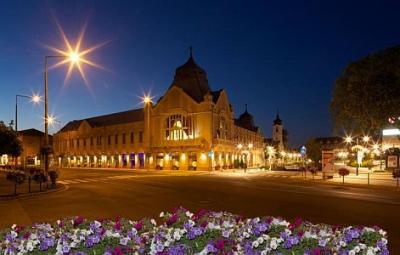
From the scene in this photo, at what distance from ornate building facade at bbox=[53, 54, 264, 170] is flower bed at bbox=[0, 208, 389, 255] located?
5368 cm

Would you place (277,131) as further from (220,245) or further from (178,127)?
(220,245)

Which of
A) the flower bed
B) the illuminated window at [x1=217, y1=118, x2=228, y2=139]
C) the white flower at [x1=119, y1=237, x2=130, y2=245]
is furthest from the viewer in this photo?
the illuminated window at [x1=217, y1=118, x2=228, y2=139]

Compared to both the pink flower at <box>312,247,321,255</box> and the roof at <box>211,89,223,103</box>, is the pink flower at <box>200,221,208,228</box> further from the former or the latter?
the roof at <box>211,89,223,103</box>

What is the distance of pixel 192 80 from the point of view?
221 ft

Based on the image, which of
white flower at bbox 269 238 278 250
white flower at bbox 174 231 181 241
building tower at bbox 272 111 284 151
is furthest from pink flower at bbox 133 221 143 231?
building tower at bbox 272 111 284 151

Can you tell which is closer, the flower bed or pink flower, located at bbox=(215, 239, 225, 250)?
pink flower, located at bbox=(215, 239, 225, 250)

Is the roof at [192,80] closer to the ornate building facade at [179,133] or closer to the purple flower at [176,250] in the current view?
the ornate building facade at [179,133]

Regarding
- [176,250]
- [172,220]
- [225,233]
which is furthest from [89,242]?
[225,233]

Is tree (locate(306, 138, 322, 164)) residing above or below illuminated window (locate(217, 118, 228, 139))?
below

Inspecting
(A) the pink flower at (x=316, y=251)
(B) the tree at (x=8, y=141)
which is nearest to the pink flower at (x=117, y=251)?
(A) the pink flower at (x=316, y=251)

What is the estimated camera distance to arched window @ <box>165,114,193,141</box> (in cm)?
6444

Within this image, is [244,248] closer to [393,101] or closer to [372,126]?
[393,101]

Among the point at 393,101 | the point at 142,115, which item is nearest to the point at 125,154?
the point at 142,115

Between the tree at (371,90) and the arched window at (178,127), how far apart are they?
3041 centimetres
